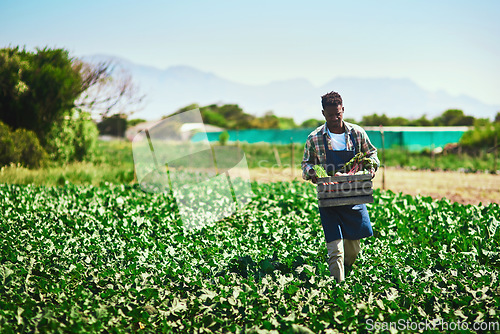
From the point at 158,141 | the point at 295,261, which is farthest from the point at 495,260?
the point at 158,141

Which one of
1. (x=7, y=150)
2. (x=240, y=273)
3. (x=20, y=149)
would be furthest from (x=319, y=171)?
(x=20, y=149)

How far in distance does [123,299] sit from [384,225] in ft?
12.5

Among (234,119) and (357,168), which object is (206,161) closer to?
(357,168)

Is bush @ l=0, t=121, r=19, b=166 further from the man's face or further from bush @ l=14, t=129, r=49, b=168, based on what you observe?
the man's face

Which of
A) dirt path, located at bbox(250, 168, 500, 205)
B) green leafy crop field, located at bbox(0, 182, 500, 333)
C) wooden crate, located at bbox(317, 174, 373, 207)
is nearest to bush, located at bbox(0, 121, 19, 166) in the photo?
green leafy crop field, located at bbox(0, 182, 500, 333)

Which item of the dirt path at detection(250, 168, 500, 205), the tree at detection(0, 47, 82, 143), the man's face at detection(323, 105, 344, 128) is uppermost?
the tree at detection(0, 47, 82, 143)

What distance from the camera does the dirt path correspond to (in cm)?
1077

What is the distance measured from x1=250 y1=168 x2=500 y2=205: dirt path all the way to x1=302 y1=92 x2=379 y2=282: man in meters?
5.54

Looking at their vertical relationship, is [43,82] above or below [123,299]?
above

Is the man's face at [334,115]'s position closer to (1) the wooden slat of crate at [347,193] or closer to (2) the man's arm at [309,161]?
(2) the man's arm at [309,161]

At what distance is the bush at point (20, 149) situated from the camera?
13289 mm

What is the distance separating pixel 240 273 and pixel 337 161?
1.48 meters

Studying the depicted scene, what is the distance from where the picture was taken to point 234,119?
65562mm

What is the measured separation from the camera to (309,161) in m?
4.34
